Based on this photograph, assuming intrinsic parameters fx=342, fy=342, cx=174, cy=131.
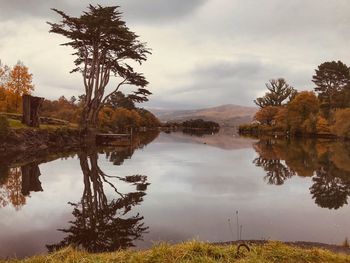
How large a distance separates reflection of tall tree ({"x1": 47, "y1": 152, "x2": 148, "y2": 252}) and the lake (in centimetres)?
2

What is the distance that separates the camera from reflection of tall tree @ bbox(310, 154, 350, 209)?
12.6 metres

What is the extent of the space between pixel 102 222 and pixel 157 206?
7.79 feet

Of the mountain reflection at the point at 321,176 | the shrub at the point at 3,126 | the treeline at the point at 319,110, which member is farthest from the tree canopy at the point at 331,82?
the shrub at the point at 3,126

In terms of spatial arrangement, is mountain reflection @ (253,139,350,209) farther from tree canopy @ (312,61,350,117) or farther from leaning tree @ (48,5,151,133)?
tree canopy @ (312,61,350,117)

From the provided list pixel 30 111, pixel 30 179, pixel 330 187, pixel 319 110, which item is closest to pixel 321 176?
pixel 330 187

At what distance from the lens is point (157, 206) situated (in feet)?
37.2

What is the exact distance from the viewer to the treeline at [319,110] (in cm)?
6266

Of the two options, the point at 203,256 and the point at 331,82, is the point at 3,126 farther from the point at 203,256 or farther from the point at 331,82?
the point at 331,82

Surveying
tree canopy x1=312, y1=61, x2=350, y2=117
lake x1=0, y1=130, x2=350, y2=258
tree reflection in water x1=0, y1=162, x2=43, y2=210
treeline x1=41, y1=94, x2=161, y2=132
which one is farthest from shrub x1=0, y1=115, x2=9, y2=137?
tree canopy x1=312, y1=61, x2=350, y2=117

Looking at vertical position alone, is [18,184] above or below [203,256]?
below

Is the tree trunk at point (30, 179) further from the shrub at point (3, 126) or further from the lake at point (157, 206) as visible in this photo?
the shrub at point (3, 126)

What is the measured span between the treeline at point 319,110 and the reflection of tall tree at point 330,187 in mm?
38102

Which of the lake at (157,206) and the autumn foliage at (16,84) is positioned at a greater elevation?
the autumn foliage at (16,84)

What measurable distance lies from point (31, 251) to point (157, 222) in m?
3.44
